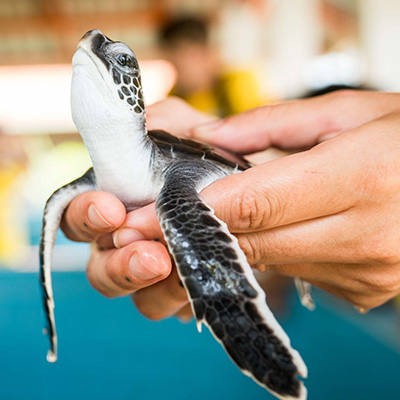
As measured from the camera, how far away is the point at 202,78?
9.11 ft

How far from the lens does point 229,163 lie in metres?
0.90

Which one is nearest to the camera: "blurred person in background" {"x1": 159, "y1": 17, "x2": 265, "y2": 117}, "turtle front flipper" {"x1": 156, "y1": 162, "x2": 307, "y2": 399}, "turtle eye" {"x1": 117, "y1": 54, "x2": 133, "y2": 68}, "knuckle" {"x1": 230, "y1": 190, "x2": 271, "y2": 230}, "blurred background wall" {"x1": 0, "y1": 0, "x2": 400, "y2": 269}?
"turtle front flipper" {"x1": 156, "y1": 162, "x2": 307, "y2": 399}

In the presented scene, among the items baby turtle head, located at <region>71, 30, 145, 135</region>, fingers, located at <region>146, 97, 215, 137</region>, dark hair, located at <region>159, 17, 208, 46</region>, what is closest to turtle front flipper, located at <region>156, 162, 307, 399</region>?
baby turtle head, located at <region>71, 30, 145, 135</region>

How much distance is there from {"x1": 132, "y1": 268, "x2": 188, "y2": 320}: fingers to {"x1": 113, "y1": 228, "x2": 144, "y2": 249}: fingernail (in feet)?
0.40

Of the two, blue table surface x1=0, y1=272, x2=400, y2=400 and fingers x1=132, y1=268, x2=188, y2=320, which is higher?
fingers x1=132, y1=268, x2=188, y2=320

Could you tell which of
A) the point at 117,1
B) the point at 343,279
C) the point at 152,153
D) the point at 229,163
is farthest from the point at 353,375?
the point at 117,1

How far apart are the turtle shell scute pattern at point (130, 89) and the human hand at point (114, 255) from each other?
0.61 ft

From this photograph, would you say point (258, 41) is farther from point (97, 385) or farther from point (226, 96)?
point (97, 385)

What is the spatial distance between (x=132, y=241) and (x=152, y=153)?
196 millimetres

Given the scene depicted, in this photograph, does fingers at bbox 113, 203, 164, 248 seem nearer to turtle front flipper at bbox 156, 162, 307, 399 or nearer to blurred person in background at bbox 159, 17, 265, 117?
turtle front flipper at bbox 156, 162, 307, 399

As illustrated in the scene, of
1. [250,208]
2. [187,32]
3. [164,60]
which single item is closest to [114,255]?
[250,208]

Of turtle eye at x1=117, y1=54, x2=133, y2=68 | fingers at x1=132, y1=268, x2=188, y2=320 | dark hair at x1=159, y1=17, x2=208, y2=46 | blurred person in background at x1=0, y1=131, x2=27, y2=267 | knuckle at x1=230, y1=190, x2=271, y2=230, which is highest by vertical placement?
turtle eye at x1=117, y1=54, x2=133, y2=68

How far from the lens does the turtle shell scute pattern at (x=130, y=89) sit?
792 mm

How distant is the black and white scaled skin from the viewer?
52 centimetres
